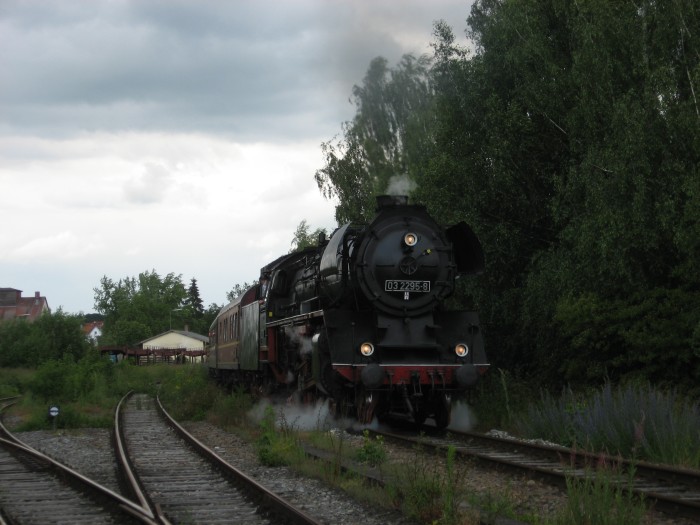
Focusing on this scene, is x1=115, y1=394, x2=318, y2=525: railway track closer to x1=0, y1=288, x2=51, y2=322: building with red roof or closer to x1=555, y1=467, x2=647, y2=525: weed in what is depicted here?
x1=555, y1=467, x2=647, y2=525: weed

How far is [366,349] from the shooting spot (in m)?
12.8

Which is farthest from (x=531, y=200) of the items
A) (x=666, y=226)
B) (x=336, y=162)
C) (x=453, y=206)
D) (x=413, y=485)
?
(x=336, y=162)

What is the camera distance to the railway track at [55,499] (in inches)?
281

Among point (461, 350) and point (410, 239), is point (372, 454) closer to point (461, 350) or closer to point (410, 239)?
point (461, 350)

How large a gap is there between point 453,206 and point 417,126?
10127 mm

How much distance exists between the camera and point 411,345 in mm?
12891

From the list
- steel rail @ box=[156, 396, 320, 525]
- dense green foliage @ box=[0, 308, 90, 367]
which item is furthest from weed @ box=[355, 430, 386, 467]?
dense green foliage @ box=[0, 308, 90, 367]

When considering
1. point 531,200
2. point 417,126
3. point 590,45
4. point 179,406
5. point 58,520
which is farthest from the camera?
point 417,126

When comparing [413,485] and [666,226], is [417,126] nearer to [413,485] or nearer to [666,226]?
[666,226]

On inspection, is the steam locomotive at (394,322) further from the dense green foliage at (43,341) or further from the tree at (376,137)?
the dense green foliage at (43,341)

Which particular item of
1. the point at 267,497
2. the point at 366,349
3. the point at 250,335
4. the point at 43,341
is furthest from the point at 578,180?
the point at 43,341

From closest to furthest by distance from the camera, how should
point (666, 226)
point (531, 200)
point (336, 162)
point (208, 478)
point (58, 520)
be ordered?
1. point (58, 520)
2. point (208, 478)
3. point (666, 226)
4. point (531, 200)
5. point (336, 162)

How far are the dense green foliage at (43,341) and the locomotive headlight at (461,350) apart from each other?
48649mm

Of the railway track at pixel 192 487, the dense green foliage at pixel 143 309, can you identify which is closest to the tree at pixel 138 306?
the dense green foliage at pixel 143 309
